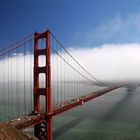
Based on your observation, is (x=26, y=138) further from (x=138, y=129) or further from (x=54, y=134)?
(x=138, y=129)

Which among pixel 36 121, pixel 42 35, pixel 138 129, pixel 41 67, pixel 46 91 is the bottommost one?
pixel 138 129

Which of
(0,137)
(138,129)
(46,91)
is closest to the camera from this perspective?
(0,137)

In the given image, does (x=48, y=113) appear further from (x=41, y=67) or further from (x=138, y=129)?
(x=138, y=129)

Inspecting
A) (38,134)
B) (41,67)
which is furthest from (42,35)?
(38,134)

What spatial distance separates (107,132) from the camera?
28.5 meters

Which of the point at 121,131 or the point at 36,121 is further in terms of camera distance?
the point at 121,131

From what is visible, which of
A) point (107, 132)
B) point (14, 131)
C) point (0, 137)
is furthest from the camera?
point (107, 132)

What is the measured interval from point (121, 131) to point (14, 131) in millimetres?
18932

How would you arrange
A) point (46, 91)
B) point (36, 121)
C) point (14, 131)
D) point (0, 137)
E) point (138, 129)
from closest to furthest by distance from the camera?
point (0, 137)
point (14, 131)
point (36, 121)
point (46, 91)
point (138, 129)

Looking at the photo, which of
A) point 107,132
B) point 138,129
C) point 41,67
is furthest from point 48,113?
point 138,129

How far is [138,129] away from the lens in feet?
99.5

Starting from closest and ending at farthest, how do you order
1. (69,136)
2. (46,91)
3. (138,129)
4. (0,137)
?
(0,137) → (46,91) → (69,136) → (138,129)

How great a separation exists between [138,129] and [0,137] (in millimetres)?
22657

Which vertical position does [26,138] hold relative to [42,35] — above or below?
below
